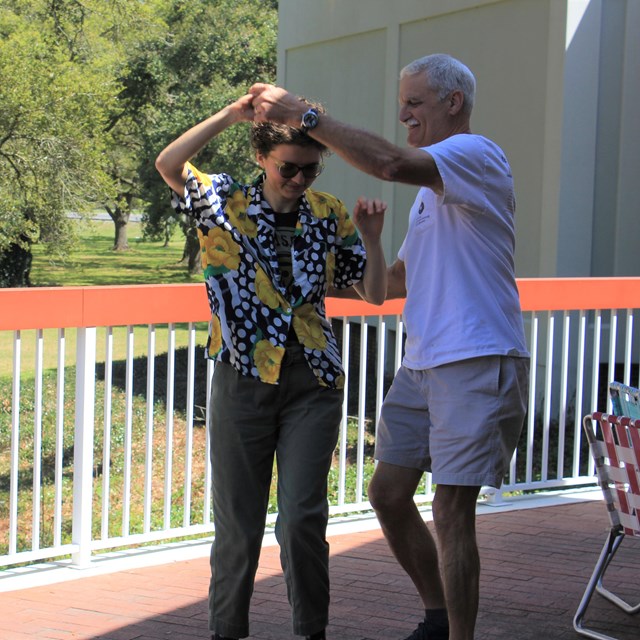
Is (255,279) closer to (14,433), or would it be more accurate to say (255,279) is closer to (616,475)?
(616,475)

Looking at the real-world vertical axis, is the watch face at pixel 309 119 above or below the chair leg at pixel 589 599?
above

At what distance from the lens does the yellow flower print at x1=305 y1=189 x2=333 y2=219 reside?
3.47m

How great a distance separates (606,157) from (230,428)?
837cm

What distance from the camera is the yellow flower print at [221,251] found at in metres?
3.32

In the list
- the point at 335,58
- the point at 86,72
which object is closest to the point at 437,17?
the point at 335,58

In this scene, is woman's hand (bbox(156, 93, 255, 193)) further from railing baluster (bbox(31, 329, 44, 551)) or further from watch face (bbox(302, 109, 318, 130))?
railing baluster (bbox(31, 329, 44, 551))

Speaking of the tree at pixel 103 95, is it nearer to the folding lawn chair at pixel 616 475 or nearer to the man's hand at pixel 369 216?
the folding lawn chair at pixel 616 475

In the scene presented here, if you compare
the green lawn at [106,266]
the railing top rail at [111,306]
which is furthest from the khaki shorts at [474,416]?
the green lawn at [106,266]

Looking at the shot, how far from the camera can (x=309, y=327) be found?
134 inches

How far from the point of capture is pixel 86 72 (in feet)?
89.6

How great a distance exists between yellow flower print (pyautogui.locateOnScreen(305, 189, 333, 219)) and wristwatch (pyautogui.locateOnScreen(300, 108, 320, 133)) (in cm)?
44

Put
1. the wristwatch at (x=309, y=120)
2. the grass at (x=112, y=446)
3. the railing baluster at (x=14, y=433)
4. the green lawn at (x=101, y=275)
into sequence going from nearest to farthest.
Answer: the wristwatch at (x=309, y=120) < the railing baluster at (x=14, y=433) < the grass at (x=112, y=446) < the green lawn at (x=101, y=275)

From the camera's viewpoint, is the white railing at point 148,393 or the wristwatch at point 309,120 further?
the white railing at point 148,393

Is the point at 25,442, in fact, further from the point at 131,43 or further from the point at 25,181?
the point at 131,43
